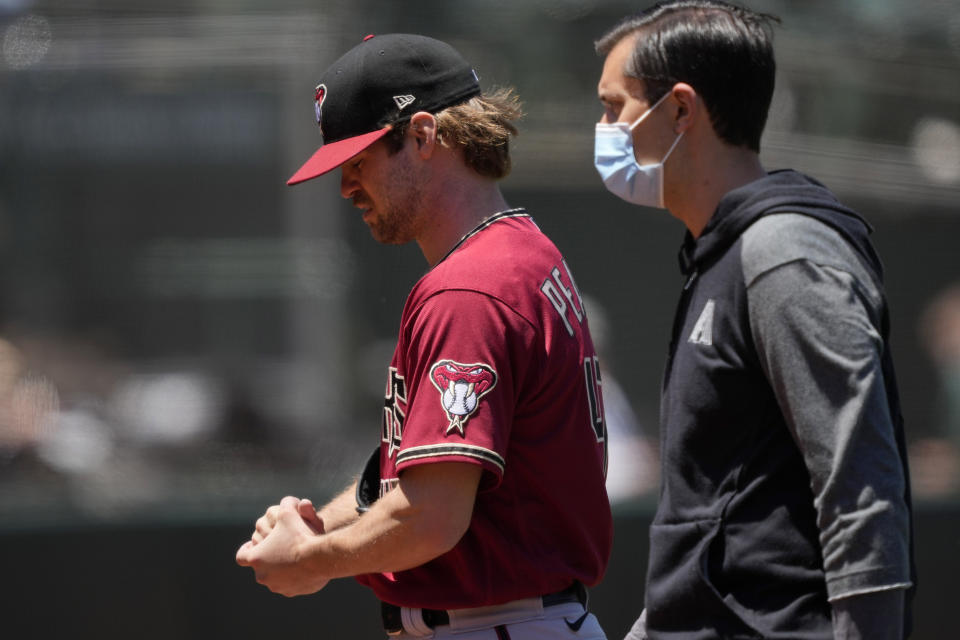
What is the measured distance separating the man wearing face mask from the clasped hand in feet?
2.35

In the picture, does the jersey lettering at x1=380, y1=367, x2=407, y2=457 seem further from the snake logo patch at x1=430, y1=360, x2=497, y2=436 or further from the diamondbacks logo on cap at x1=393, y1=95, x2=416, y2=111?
the diamondbacks logo on cap at x1=393, y1=95, x2=416, y2=111

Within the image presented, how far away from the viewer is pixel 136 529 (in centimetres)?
489

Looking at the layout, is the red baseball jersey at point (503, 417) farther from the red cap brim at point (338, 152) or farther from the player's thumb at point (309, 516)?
the red cap brim at point (338, 152)

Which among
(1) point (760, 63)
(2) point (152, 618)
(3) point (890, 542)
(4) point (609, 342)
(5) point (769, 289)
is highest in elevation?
(1) point (760, 63)

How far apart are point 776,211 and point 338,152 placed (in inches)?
38.7

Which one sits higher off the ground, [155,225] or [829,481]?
[829,481]

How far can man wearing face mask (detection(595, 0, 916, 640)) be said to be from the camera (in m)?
1.70

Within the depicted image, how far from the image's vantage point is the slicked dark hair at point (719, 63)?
6.73ft

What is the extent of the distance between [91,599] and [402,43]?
3.37 metres

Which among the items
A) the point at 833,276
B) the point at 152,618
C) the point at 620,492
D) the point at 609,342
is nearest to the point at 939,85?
the point at 609,342

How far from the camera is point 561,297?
2350 millimetres

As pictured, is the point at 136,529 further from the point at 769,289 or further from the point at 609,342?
the point at 769,289

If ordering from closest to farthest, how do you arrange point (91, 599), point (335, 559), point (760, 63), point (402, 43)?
point (760, 63) < point (335, 559) < point (402, 43) < point (91, 599)

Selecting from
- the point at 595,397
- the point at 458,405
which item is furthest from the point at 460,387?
the point at 595,397
